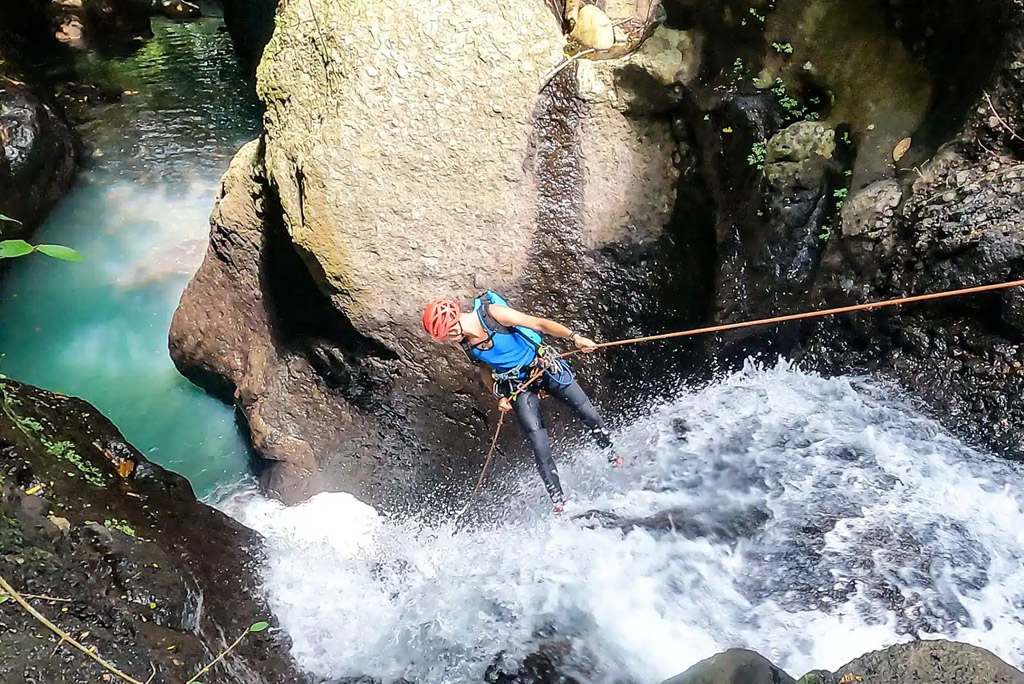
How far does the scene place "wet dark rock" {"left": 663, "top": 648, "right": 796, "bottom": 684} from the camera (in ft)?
8.91

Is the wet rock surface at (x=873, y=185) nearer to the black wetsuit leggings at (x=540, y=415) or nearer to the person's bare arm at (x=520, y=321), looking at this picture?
the black wetsuit leggings at (x=540, y=415)

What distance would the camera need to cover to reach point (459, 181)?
17.5 ft

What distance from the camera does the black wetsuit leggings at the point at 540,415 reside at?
4586 mm

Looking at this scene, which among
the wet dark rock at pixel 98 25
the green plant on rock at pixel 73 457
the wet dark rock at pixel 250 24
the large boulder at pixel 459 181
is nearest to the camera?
the green plant on rock at pixel 73 457

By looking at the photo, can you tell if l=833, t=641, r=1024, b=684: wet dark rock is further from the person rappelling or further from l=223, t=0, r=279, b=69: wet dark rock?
l=223, t=0, r=279, b=69: wet dark rock

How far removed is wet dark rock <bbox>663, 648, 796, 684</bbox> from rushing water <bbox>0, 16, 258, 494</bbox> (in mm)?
4913

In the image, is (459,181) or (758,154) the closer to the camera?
(758,154)

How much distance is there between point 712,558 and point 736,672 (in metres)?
1.65

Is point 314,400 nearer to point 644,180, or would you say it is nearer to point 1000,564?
point 644,180

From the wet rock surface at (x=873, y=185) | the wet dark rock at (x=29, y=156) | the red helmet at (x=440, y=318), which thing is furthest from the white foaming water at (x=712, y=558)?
the wet dark rock at (x=29, y=156)

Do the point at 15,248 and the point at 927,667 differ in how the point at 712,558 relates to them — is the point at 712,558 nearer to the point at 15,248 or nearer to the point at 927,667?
the point at 927,667

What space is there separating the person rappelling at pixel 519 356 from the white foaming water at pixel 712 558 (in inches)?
20.7

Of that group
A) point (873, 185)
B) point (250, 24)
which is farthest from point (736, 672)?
point (250, 24)

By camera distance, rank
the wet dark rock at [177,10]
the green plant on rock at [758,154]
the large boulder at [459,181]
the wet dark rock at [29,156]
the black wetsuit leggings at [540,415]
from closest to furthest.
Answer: the black wetsuit leggings at [540,415]
the green plant on rock at [758,154]
the large boulder at [459,181]
the wet dark rock at [29,156]
the wet dark rock at [177,10]
